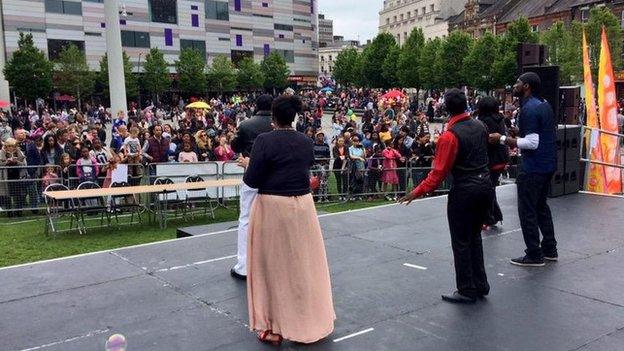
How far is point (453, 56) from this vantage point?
55.2 m

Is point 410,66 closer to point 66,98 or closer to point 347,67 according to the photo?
point 347,67

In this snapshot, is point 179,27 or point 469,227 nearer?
point 469,227

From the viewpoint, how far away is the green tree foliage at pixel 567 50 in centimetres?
4841

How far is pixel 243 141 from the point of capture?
620cm

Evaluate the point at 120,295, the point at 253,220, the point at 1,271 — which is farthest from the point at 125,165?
the point at 253,220

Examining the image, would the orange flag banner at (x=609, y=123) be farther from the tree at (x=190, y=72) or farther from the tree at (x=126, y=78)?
the tree at (x=190, y=72)

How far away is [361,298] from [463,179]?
1.56 meters

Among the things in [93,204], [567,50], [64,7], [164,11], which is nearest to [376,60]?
[567,50]

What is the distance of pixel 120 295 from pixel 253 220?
7.35ft

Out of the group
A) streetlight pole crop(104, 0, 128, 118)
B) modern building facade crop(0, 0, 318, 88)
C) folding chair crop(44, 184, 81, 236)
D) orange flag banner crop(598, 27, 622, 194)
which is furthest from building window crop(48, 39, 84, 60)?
orange flag banner crop(598, 27, 622, 194)

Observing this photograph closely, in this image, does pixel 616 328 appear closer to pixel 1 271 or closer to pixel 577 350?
pixel 577 350

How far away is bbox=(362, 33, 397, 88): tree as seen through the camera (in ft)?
223

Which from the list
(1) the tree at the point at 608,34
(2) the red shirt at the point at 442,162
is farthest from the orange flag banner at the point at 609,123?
(1) the tree at the point at 608,34

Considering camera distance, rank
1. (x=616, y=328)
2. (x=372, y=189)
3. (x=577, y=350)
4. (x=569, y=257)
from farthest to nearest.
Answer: (x=372, y=189) → (x=569, y=257) → (x=616, y=328) → (x=577, y=350)
